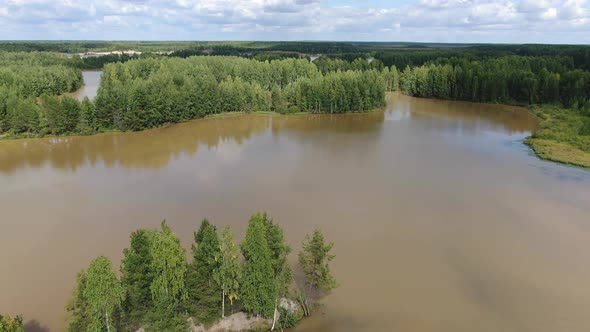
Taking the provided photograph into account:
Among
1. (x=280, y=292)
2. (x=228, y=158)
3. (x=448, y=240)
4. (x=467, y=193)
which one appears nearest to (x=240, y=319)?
(x=280, y=292)

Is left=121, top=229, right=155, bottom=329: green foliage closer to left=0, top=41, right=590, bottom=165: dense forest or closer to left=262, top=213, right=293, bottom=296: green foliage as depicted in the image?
left=262, top=213, right=293, bottom=296: green foliage

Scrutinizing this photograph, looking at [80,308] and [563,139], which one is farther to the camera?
[563,139]

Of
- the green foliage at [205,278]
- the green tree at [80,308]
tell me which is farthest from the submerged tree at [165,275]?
the green tree at [80,308]

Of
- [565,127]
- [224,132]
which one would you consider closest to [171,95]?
[224,132]

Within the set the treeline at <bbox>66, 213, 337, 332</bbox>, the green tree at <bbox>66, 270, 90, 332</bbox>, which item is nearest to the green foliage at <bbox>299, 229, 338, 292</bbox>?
the treeline at <bbox>66, 213, 337, 332</bbox>

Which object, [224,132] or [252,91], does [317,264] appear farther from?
[252,91]

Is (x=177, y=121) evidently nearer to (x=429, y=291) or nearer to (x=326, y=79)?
(x=326, y=79)

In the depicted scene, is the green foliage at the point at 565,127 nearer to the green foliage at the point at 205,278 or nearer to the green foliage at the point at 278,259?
the green foliage at the point at 278,259
